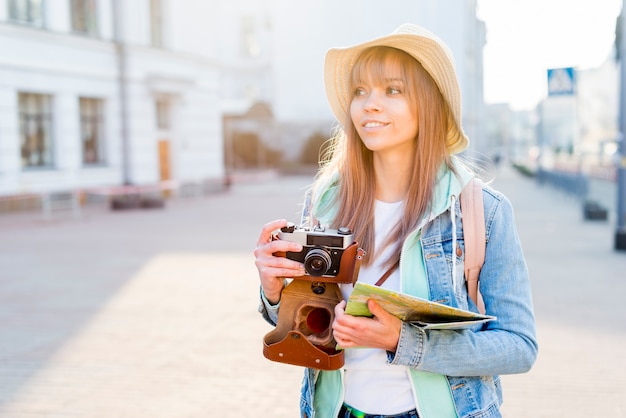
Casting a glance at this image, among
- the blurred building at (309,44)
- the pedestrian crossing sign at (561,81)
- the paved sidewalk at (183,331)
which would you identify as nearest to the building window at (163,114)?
the blurred building at (309,44)

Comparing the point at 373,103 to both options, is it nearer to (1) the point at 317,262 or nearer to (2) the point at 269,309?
(1) the point at 317,262

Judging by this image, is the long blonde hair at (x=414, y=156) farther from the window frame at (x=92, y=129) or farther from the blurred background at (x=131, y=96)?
the window frame at (x=92, y=129)

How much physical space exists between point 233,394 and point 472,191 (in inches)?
133

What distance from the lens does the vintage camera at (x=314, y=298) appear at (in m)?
1.83

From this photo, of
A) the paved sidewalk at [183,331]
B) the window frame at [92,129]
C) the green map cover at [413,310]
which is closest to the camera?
the green map cover at [413,310]

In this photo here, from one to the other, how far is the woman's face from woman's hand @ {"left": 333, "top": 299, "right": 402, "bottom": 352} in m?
0.51

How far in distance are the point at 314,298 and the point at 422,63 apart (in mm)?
720

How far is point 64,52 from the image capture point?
65.9 ft

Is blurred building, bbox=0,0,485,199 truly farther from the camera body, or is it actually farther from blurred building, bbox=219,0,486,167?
the camera body

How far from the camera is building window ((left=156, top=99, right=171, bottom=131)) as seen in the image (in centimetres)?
2444

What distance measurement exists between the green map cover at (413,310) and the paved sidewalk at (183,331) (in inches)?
120

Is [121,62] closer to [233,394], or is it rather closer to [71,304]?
[71,304]

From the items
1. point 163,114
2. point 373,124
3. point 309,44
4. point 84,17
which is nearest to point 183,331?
point 373,124

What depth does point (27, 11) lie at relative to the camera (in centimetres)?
1909
